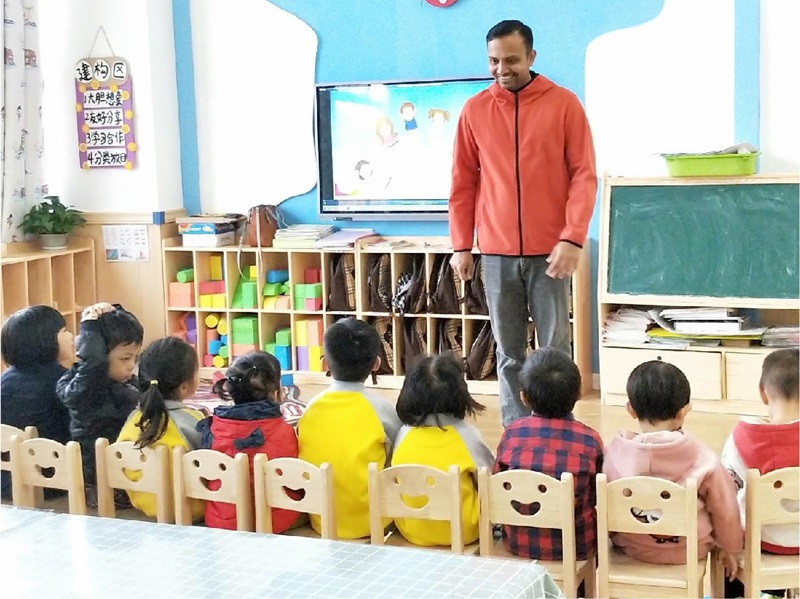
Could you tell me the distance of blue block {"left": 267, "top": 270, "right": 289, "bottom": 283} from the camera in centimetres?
540

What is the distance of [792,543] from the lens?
2.22 meters

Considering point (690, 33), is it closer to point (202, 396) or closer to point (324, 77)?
point (324, 77)

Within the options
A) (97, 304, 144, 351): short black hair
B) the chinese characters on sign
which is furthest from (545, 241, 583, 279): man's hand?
the chinese characters on sign

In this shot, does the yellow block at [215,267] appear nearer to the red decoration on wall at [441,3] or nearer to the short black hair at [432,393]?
the red decoration on wall at [441,3]

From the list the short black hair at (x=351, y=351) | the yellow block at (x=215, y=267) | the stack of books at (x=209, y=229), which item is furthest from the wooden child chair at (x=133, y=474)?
the yellow block at (x=215, y=267)

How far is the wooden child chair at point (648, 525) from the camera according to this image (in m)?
2.06

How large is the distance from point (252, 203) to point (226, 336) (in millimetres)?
725

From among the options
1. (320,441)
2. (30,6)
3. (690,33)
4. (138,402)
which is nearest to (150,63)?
(30,6)

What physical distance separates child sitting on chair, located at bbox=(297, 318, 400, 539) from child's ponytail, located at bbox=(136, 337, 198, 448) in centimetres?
33

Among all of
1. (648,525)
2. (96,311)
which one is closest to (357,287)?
(96,311)

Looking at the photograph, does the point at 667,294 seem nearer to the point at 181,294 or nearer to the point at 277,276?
the point at 277,276

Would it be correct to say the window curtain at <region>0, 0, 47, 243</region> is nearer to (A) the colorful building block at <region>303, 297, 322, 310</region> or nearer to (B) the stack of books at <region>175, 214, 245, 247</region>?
(B) the stack of books at <region>175, 214, 245, 247</region>

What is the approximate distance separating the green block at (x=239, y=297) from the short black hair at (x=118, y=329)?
2.56m

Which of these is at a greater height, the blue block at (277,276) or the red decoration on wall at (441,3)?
the red decoration on wall at (441,3)
